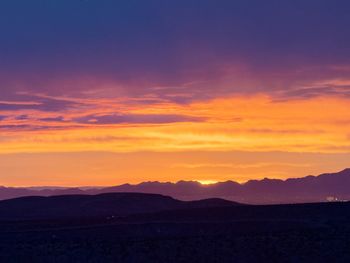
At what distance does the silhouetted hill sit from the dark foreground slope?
38.1 metres

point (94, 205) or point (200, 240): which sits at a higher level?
point (94, 205)

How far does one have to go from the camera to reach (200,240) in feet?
207

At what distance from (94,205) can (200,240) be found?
2608 inches

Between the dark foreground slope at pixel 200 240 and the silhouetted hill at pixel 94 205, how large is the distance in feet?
125

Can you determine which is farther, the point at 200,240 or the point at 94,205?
the point at 94,205

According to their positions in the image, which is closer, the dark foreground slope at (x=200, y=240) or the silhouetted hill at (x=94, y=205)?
the dark foreground slope at (x=200, y=240)

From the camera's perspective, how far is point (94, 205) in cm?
12775

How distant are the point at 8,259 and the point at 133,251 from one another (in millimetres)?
9257

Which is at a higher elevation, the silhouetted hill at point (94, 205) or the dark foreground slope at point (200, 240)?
the silhouetted hill at point (94, 205)

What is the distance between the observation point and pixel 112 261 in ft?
195

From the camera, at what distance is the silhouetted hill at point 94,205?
117 metres

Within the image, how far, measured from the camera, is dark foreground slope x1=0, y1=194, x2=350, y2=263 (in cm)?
6006

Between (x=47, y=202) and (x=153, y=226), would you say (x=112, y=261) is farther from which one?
(x=47, y=202)

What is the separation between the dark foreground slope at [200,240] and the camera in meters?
60.1
